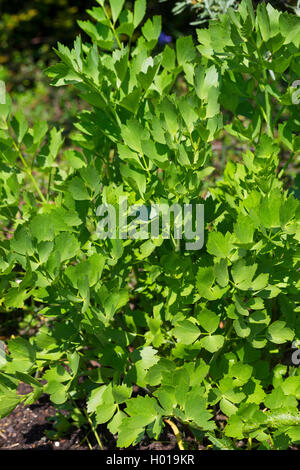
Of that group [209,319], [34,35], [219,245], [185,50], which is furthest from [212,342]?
[34,35]

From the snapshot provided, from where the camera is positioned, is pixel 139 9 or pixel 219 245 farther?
pixel 139 9

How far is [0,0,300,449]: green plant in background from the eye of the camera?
3.23 ft

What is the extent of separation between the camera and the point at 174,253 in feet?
3.74

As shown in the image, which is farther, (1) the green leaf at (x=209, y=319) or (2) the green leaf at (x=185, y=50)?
(2) the green leaf at (x=185, y=50)

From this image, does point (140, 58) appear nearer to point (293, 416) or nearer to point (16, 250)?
point (16, 250)

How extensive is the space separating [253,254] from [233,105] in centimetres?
43

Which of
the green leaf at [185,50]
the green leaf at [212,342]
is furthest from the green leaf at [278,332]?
the green leaf at [185,50]

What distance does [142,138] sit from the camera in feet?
3.53

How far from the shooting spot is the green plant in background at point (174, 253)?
3.23 ft

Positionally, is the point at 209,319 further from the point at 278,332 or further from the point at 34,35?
the point at 34,35

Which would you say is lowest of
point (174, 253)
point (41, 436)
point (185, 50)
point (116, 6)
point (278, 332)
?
point (41, 436)

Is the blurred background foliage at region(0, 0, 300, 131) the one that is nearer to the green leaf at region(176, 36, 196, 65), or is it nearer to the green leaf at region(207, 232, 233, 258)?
the green leaf at region(176, 36, 196, 65)

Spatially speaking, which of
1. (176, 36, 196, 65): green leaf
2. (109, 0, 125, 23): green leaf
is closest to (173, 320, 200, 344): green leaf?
(176, 36, 196, 65): green leaf

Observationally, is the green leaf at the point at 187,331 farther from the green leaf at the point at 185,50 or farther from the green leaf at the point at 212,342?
the green leaf at the point at 185,50
